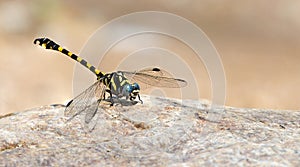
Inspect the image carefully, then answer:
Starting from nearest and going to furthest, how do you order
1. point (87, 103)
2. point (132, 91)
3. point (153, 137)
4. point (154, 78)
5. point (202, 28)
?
point (153, 137) → point (87, 103) → point (132, 91) → point (154, 78) → point (202, 28)

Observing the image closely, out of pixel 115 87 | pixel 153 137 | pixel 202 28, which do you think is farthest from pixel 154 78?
pixel 202 28

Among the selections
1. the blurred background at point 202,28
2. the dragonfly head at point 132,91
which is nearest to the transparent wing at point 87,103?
the dragonfly head at point 132,91

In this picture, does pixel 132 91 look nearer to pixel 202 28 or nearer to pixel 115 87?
pixel 115 87

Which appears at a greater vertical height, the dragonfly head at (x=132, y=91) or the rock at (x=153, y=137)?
the dragonfly head at (x=132, y=91)

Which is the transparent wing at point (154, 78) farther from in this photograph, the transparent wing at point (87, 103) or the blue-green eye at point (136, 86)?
the transparent wing at point (87, 103)

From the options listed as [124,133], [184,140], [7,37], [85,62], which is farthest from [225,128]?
[7,37]

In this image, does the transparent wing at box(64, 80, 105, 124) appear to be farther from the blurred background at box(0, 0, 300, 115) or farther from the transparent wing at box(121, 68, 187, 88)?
the blurred background at box(0, 0, 300, 115)

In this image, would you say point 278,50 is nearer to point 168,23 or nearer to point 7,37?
point 168,23
